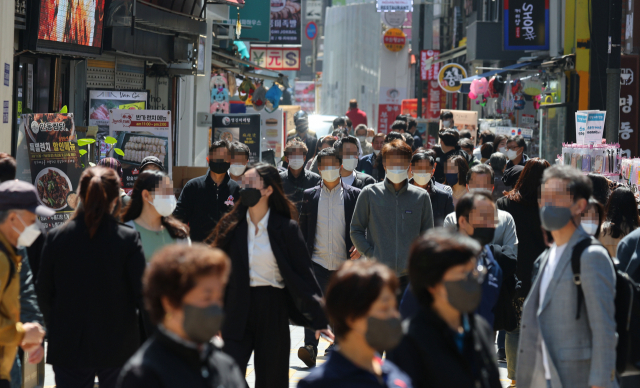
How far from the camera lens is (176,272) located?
2.37 metres

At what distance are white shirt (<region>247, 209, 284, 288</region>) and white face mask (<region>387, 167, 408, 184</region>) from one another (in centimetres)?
166

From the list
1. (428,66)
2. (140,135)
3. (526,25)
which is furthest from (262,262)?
(428,66)

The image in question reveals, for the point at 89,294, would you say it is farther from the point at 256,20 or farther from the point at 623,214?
the point at 256,20

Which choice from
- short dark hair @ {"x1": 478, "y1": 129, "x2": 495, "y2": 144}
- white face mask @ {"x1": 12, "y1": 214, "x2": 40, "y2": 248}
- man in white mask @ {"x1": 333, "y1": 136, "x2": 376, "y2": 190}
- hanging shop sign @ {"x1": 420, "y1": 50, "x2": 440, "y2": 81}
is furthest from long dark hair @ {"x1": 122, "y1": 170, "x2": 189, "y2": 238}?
hanging shop sign @ {"x1": 420, "y1": 50, "x2": 440, "y2": 81}

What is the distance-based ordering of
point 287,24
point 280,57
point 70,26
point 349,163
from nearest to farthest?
point 349,163 < point 70,26 < point 287,24 < point 280,57

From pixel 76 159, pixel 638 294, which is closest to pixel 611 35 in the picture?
pixel 76 159

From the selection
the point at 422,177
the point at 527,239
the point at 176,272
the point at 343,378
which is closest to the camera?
the point at 176,272

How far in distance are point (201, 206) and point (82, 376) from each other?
111 inches

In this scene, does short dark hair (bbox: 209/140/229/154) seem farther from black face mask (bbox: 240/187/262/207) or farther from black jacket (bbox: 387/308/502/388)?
black jacket (bbox: 387/308/502/388)

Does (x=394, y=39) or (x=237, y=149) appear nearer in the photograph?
(x=237, y=149)

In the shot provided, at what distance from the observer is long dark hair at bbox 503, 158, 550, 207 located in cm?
606

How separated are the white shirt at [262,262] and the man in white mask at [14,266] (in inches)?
55.9

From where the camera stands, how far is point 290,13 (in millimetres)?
30047

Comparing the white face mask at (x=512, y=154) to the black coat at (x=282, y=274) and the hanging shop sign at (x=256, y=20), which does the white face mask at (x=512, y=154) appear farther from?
the hanging shop sign at (x=256, y=20)
